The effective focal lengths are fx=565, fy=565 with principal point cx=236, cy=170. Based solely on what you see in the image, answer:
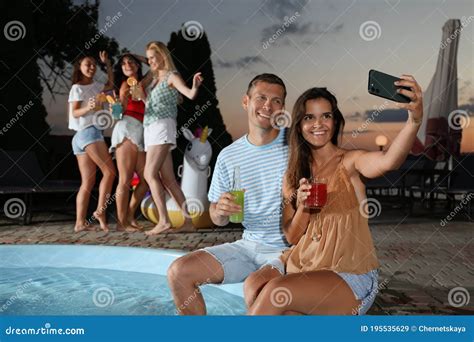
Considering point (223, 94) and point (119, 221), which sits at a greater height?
point (223, 94)

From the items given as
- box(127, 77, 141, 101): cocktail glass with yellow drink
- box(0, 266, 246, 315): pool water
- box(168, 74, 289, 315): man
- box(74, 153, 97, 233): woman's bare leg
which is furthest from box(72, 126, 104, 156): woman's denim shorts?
box(168, 74, 289, 315): man

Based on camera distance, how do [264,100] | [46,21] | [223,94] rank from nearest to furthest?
[264,100] → [223,94] → [46,21]

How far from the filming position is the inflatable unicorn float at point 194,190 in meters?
5.41

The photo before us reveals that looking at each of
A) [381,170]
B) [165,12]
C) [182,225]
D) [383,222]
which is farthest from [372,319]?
[383,222]

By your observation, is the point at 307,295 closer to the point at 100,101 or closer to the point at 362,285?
the point at 362,285

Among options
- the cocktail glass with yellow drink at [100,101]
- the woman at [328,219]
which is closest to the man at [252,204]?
the woman at [328,219]

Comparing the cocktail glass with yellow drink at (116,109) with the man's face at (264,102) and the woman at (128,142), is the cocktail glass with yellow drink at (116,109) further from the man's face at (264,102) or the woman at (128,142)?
the man's face at (264,102)

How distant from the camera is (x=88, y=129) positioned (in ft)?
16.1

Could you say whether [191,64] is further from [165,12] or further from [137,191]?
[165,12]

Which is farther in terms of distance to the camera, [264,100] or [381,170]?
[264,100]

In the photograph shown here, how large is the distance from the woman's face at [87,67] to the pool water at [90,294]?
160cm

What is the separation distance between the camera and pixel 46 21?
23.0 ft

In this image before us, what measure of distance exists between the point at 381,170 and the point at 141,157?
3.84 m

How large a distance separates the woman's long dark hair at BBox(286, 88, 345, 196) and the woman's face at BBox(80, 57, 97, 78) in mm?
3169
